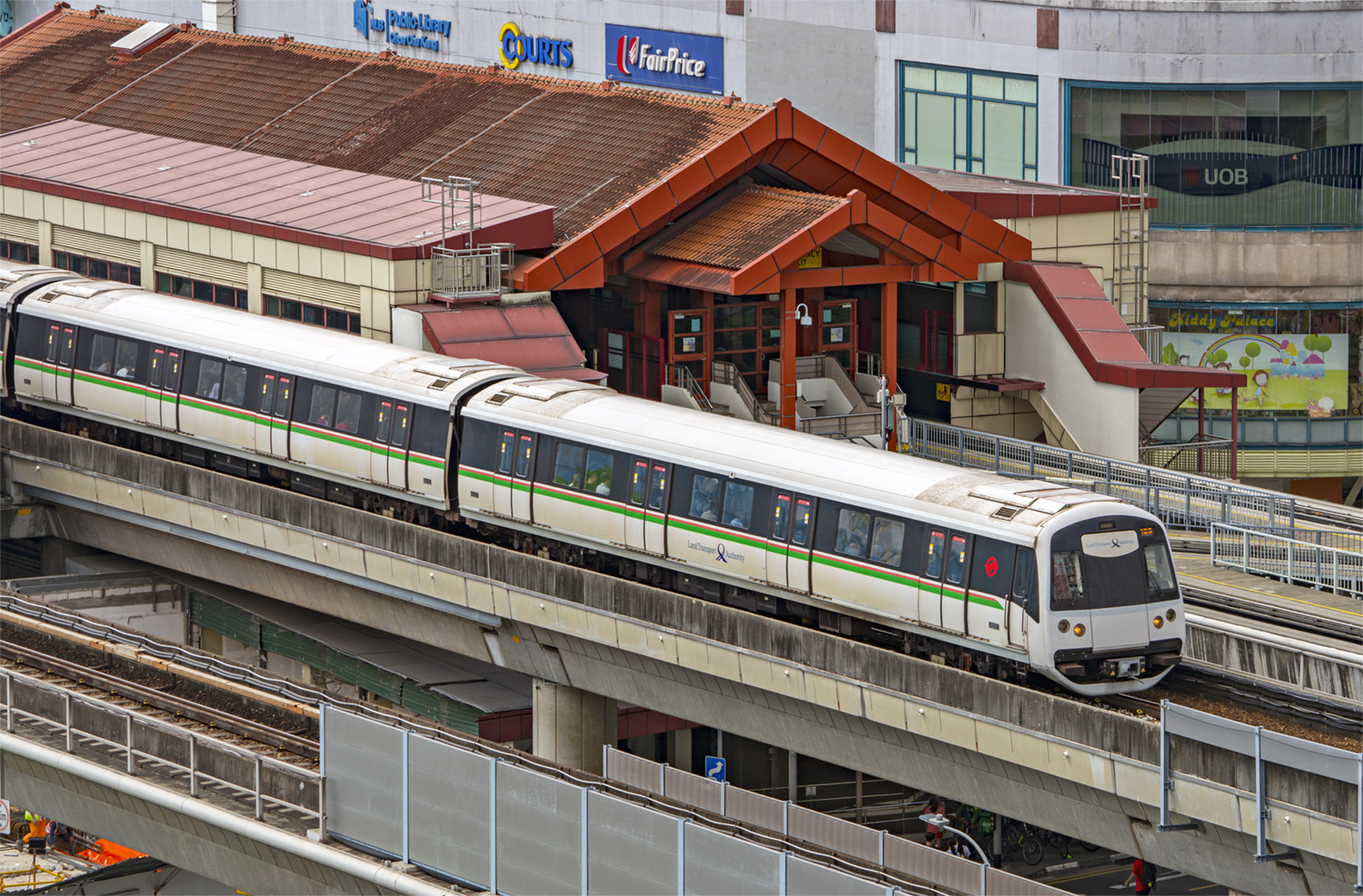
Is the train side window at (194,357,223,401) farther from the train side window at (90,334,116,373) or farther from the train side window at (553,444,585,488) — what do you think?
the train side window at (553,444,585,488)

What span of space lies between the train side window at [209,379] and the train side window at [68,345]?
13.7ft

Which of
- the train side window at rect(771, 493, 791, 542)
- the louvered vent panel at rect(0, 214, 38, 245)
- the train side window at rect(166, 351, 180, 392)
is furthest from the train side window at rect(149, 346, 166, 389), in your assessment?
the louvered vent panel at rect(0, 214, 38, 245)

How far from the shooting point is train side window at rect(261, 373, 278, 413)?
41.0 meters

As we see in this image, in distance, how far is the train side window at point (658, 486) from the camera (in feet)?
113

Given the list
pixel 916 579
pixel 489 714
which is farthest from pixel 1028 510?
pixel 489 714

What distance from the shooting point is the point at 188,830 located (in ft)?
99.1

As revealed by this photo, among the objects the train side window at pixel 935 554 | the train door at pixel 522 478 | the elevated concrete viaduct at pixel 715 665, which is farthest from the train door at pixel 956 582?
the train door at pixel 522 478

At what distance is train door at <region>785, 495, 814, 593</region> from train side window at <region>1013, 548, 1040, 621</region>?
392cm

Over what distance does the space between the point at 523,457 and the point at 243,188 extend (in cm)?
1973

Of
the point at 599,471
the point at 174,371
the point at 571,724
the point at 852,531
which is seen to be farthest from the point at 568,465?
the point at 174,371

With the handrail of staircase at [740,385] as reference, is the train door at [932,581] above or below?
above

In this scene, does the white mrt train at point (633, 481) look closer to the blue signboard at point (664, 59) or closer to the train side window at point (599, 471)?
the train side window at point (599, 471)

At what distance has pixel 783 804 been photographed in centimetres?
2778

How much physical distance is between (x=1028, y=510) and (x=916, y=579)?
1.99 m
